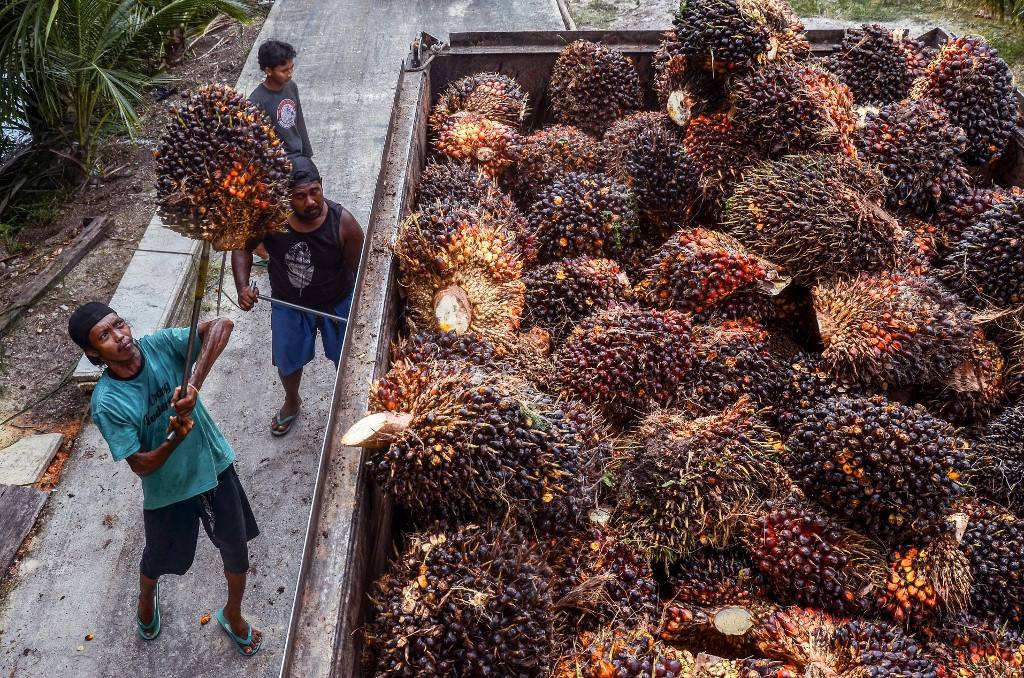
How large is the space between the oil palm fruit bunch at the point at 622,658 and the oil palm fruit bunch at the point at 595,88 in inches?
101

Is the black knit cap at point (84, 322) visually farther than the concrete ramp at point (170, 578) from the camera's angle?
No

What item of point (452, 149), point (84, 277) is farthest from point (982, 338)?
point (84, 277)

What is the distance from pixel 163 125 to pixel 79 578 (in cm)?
470

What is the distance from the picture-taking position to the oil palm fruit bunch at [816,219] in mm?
2652

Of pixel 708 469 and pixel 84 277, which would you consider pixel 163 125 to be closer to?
pixel 84 277

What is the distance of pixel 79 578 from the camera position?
3.69 metres

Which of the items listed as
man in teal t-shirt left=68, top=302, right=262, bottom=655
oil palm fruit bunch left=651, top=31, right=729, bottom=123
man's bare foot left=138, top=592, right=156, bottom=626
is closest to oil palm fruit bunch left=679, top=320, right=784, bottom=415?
Answer: oil palm fruit bunch left=651, top=31, right=729, bottom=123

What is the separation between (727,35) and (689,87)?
0.89 feet

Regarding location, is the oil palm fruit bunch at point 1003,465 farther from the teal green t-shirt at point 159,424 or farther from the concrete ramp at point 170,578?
the concrete ramp at point 170,578

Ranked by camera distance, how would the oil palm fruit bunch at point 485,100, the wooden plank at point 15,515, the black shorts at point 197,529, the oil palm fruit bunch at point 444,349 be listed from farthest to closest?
the wooden plank at point 15,515
the oil palm fruit bunch at point 485,100
the black shorts at point 197,529
the oil palm fruit bunch at point 444,349

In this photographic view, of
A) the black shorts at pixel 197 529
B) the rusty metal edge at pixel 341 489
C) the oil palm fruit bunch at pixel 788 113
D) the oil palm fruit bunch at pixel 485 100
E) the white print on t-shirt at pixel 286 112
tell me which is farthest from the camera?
the white print on t-shirt at pixel 286 112

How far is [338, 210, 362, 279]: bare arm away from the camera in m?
3.69

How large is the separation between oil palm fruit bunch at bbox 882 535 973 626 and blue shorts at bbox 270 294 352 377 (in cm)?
279

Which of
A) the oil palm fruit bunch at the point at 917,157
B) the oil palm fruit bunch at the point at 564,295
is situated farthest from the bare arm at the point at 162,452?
the oil palm fruit bunch at the point at 917,157
